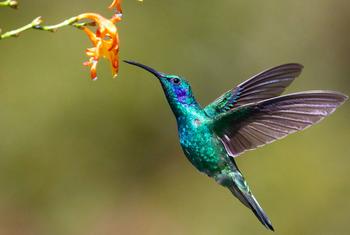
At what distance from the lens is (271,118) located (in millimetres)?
3678

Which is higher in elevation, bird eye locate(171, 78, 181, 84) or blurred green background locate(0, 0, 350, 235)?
bird eye locate(171, 78, 181, 84)

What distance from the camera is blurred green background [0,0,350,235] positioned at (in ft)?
26.3

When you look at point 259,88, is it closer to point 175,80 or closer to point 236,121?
point 236,121

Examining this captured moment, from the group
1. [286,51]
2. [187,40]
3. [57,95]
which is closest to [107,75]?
[57,95]

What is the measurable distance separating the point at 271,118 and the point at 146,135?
207 inches

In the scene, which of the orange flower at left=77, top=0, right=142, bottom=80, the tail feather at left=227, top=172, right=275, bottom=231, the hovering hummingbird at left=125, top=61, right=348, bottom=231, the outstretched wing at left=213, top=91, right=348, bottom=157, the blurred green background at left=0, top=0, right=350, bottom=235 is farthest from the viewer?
the blurred green background at left=0, top=0, right=350, bottom=235

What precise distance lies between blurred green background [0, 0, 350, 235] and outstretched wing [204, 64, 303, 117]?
12.1 feet

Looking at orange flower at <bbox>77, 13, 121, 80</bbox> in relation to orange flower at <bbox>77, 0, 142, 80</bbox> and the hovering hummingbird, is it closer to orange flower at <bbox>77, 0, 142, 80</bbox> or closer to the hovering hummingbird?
orange flower at <bbox>77, 0, 142, 80</bbox>

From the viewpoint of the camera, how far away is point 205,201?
8250 millimetres

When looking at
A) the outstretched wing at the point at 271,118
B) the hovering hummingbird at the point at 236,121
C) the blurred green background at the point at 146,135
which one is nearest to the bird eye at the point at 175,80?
the hovering hummingbird at the point at 236,121

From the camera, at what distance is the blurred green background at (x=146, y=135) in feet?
26.3

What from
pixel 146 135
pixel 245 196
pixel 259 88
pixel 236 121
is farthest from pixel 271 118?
pixel 146 135

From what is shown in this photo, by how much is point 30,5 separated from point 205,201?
3.71 m

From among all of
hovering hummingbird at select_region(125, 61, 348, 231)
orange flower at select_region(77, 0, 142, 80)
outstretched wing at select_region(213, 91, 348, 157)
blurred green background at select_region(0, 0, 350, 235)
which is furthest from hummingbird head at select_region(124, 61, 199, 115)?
blurred green background at select_region(0, 0, 350, 235)
